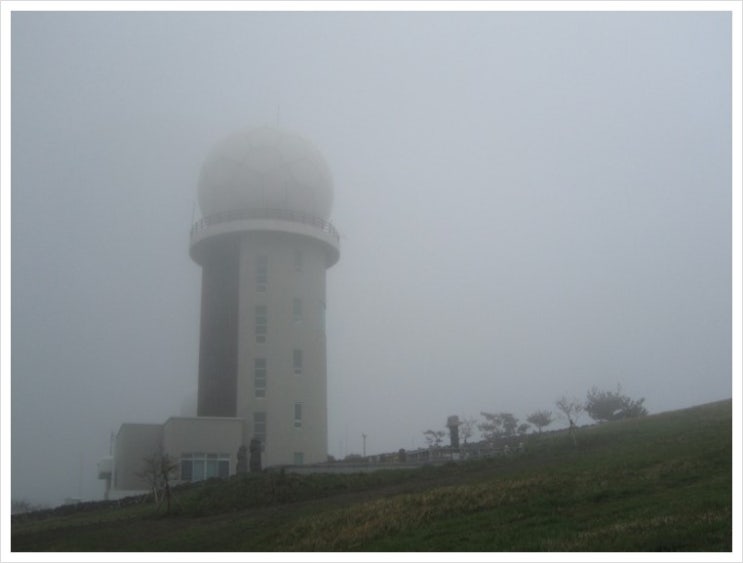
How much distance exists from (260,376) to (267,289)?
4407 mm

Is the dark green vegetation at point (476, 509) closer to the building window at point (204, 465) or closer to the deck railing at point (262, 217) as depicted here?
the building window at point (204, 465)

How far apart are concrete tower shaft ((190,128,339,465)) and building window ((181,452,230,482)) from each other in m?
1.81

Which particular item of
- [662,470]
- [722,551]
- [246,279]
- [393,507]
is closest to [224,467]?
[246,279]

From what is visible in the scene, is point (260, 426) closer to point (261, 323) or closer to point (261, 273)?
point (261, 323)

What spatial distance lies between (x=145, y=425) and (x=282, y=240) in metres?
11.4

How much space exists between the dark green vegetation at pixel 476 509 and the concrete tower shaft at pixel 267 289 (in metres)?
11.9

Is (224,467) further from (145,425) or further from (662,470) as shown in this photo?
(662,470)

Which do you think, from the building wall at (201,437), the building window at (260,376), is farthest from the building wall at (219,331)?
the building wall at (201,437)

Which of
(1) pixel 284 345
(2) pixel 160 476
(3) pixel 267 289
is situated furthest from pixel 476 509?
(3) pixel 267 289

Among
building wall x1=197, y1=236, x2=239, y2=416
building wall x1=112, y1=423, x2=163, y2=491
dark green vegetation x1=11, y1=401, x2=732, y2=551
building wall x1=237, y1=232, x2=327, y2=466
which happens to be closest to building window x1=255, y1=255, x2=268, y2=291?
building wall x1=237, y1=232, x2=327, y2=466

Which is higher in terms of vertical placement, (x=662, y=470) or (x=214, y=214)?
(x=214, y=214)

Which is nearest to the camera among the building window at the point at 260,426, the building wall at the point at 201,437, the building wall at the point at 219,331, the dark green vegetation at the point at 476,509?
the dark green vegetation at the point at 476,509

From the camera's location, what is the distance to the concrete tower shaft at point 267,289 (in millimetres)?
42844

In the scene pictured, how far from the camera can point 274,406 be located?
1681 inches
